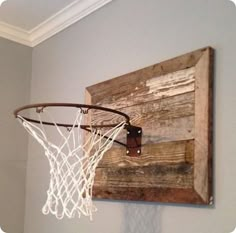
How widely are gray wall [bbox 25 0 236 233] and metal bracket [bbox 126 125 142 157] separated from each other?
24 centimetres

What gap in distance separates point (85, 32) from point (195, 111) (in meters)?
1.04

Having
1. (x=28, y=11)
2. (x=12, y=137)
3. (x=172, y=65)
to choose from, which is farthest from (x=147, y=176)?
(x=28, y=11)

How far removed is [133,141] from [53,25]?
1170 millimetres

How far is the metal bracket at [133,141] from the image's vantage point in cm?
160

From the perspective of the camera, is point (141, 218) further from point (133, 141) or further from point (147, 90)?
point (147, 90)

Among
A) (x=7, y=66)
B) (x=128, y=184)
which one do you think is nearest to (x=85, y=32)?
→ (x=7, y=66)

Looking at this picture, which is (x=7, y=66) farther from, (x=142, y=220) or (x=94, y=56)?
(x=142, y=220)

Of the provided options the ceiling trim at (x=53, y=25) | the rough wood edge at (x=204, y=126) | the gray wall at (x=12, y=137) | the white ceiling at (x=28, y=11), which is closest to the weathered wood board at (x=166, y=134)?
the rough wood edge at (x=204, y=126)

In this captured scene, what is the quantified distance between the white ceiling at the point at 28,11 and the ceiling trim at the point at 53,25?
37 mm

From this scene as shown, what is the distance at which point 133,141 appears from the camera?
163 centimetres

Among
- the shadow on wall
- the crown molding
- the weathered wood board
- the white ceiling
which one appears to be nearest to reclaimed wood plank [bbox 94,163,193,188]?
the weathered wood board

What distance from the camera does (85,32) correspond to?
83.8 inches

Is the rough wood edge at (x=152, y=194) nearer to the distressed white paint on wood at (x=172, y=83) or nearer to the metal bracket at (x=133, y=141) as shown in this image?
the metal bracket at (x=133, y=141)

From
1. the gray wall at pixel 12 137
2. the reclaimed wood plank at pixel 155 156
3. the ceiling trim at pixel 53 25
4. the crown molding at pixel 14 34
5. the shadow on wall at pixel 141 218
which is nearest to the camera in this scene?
the reclaimed wood plank at pixel 155 156
